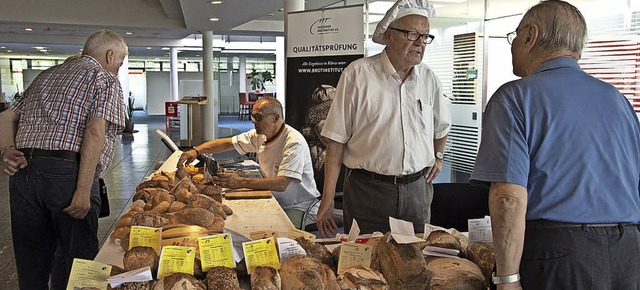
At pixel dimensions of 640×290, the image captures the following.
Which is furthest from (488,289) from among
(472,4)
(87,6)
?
(87,6)

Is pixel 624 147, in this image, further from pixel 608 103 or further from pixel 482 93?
pixel 482 93

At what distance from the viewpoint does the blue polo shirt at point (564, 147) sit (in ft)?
4.63

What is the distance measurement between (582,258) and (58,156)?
7.62ft

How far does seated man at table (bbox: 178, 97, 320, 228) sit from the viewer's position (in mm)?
3510

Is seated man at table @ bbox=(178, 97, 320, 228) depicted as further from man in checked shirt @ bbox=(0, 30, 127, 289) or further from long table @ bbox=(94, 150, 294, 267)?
man in checked shirt @ bbox=(0, 30, 127, 289)

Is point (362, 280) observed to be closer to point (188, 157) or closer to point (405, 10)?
point (405, 10)

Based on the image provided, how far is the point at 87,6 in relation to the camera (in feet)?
37.1

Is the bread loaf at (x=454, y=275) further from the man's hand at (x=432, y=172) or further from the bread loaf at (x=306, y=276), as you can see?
the man's hand at (x=432, y=172)

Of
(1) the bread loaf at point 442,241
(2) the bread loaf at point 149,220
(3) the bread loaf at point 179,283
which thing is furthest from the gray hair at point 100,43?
(1) the bread loaf at point 442,241

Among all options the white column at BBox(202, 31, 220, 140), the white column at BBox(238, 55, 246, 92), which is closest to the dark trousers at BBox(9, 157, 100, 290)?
the white column at BBox(202, 31, 220, 140)

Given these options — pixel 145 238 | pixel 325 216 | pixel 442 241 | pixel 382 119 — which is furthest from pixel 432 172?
pixel 145 238

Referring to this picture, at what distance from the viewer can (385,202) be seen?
2.61 meters

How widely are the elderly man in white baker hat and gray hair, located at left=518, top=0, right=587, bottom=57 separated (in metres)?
1.07

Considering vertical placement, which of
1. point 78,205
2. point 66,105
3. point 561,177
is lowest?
point 78,205
